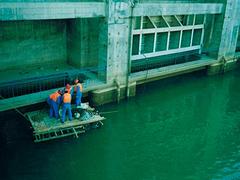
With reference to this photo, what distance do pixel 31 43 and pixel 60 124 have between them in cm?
553

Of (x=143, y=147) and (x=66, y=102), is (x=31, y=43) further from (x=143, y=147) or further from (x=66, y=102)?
(x=143, y=147)

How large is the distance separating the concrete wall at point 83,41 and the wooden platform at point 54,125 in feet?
13.7

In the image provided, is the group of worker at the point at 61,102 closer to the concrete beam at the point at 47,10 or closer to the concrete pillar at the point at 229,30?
the concrete beam at the point at 47,10

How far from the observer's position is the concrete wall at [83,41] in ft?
47.9

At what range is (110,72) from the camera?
13.6m

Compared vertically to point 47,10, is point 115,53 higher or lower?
lower

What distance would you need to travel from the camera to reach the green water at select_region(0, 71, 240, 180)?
9625 mm

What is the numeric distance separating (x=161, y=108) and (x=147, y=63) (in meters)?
3.84

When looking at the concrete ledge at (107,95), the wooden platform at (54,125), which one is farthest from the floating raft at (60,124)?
the concrete ledge at (107,95)

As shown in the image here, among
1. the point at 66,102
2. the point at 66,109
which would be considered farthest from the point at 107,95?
the point at 66,102

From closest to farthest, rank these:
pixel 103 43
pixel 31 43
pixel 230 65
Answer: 1. pixel 103 43
2. pixel 31 43
3. pixel 230 65

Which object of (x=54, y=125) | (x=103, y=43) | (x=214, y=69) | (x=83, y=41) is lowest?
(x=54, y=125)

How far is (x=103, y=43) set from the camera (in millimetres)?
Answer: 13133

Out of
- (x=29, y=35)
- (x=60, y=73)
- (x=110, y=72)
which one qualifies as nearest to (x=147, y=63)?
(x=110, y=72)
